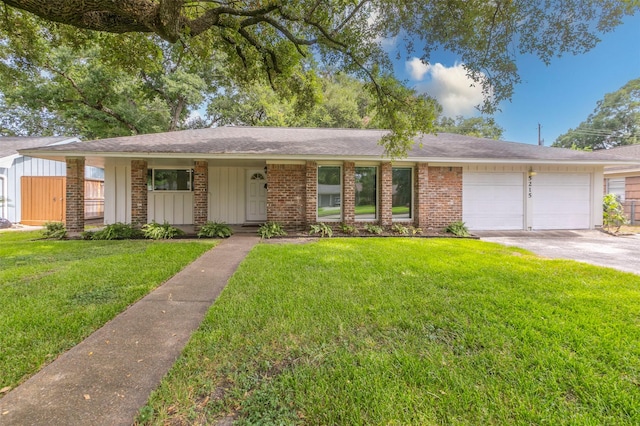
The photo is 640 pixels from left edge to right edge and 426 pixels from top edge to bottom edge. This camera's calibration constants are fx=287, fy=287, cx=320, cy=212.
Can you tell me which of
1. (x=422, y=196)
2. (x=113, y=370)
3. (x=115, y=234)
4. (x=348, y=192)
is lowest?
(x=113, y=370)

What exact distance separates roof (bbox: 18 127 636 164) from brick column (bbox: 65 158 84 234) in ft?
1.76

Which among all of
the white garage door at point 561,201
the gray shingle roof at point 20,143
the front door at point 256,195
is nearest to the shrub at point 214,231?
the front door at point 256,195

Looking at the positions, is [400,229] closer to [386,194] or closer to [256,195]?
[386,194]

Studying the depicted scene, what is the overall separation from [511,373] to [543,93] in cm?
2181

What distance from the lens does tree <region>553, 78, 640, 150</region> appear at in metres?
28.7

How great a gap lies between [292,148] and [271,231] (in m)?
2.77

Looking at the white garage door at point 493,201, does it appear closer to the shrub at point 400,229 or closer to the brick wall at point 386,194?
the shrub at point 400,229

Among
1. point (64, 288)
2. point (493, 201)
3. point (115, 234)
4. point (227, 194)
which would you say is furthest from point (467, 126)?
point (64, 288)

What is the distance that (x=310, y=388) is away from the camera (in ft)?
6.77

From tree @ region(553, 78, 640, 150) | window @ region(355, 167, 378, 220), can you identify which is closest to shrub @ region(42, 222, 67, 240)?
window @ region(355, 167, 378, 220)

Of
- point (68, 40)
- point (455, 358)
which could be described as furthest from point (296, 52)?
point (455, 358)

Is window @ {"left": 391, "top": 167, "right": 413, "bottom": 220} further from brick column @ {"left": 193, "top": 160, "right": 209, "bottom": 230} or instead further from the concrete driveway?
brick column @ {"left": 193, "top": 160, "right": 209, "bottom": 230}

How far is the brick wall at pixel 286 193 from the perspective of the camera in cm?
957

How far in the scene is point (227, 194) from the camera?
11109mm
